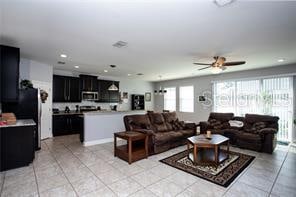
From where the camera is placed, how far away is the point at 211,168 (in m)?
3.22

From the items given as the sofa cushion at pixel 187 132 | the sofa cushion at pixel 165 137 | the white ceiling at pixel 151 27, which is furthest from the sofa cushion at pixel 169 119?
the white ceiling at pixel 151 27

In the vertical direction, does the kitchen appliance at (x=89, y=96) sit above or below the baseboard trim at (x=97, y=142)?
above

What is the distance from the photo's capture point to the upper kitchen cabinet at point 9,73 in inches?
133

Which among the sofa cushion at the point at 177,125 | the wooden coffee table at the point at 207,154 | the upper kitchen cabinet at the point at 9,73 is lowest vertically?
the wooden coffee table at the point at 207,154

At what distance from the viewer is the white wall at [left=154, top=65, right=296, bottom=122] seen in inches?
220

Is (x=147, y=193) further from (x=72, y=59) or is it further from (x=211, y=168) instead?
(x=72, y=59)

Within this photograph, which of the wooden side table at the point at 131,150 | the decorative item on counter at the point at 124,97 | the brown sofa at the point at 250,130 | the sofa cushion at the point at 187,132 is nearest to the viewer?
the wooden side table at the point at 131,150

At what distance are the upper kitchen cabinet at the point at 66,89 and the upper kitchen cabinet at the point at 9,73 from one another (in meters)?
2.65

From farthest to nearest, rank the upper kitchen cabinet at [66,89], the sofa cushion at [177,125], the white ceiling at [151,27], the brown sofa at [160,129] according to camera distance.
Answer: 1. the upper kitchen cabinet at [66,89]
2. the sofa cushion at [177,125]
3. the brown sofa at [160,129]
4. the white ceiling at [151,27]

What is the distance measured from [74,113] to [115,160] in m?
3.60

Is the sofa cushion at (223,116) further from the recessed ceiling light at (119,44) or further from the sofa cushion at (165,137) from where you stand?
the recessed ceiling light at (119,44)

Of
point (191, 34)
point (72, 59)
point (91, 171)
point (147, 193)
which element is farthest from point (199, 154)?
point (72, 59)

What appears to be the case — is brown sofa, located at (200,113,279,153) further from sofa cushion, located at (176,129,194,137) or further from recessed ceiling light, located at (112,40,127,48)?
recessed ceiling light, located at (112,40,127,48)

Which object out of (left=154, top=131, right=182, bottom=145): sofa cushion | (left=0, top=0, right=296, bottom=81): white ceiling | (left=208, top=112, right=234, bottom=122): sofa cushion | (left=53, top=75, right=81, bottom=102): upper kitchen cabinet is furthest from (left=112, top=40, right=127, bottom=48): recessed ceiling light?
(left=208, top=112, right=234, bottom=122): sofa cushion
